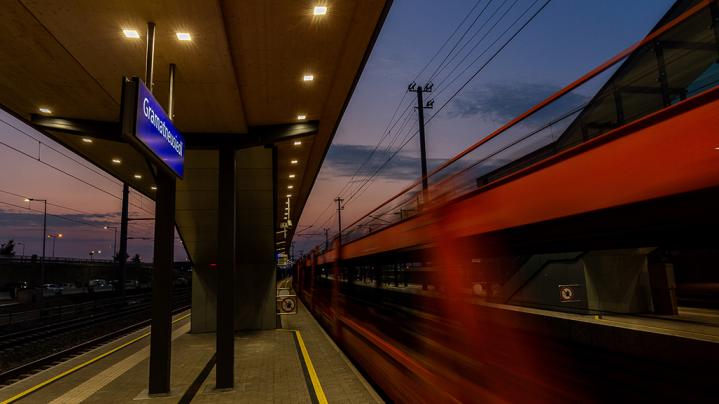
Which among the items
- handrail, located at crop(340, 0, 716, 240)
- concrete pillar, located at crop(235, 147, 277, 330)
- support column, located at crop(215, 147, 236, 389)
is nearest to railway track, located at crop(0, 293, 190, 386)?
concrete pillar, located at crop(235, 147, 277, 330)

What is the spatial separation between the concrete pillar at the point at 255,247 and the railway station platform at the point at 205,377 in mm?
2241

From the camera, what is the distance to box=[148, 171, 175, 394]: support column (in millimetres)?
6918

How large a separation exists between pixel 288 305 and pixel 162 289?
16.5 feet

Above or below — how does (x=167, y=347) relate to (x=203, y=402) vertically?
above

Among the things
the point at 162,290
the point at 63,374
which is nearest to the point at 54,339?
the point at 63,374

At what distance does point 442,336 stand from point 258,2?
3852 mm

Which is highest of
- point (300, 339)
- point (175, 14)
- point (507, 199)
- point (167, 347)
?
point (175, 14)

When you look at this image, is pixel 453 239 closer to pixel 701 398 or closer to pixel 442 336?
pixel 442 336

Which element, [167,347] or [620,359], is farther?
[620,359]

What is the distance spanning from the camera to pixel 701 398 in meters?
5.34

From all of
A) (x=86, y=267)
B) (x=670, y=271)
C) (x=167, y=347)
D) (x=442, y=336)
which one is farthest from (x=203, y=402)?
(x=86, y=267)

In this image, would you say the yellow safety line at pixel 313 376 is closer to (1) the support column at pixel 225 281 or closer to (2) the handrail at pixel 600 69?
(1) the support column at pixel 225 281

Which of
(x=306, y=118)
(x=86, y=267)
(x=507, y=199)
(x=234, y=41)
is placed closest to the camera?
(x=507, y=199)

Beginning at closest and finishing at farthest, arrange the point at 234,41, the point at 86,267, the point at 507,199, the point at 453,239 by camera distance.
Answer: the point at 507,199 < the point at 453,239 < the point at 234,41 < the point at 86,267
